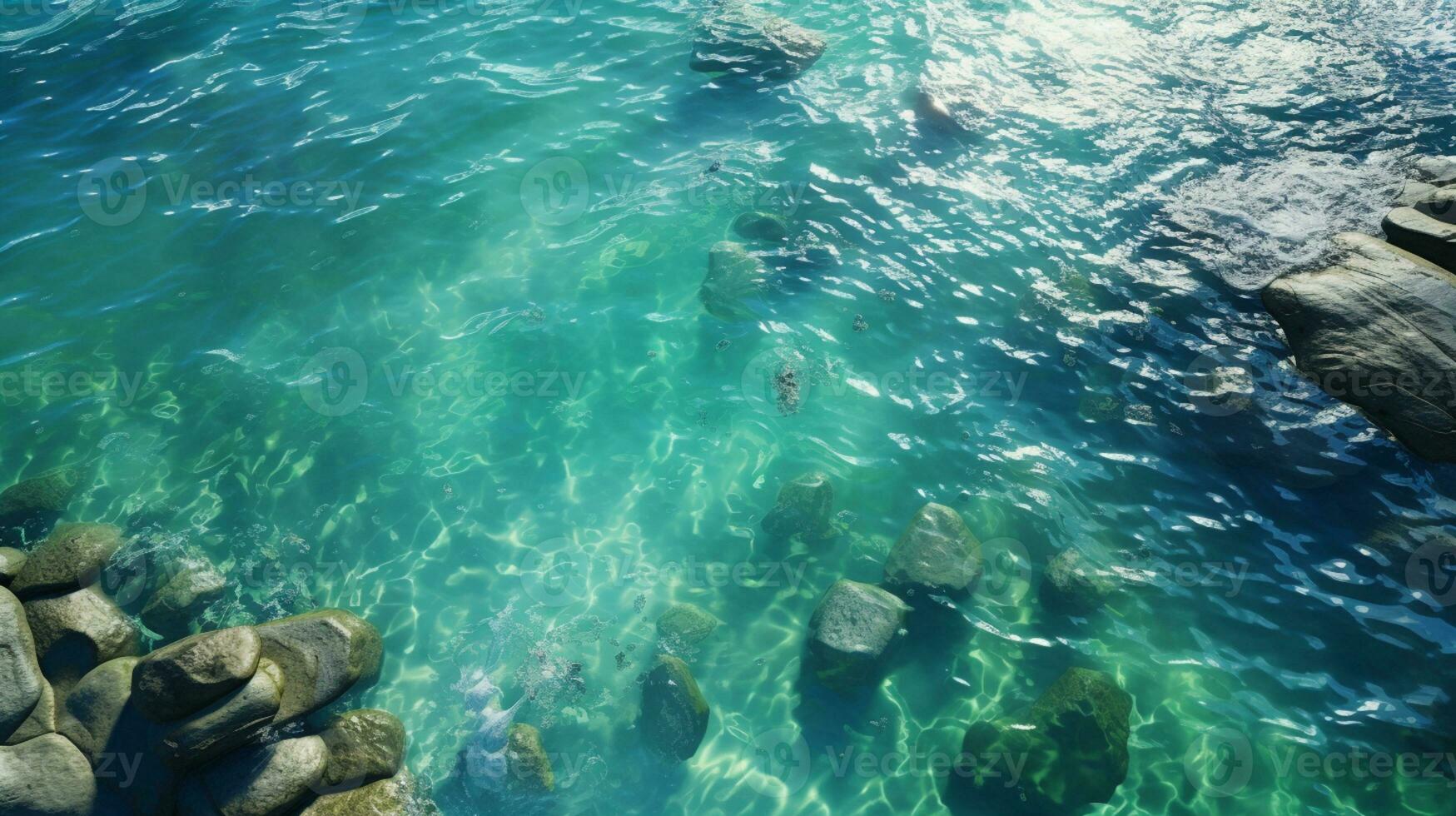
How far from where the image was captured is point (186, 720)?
657cm

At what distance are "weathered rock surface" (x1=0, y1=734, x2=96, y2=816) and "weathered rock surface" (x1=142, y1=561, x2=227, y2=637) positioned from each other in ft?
4.33

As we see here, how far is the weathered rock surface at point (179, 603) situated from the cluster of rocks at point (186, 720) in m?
0.24

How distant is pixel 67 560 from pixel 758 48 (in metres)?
13.2

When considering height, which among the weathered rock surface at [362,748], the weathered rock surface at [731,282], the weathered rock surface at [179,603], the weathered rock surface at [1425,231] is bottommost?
the weathered rock surface at [362,748]

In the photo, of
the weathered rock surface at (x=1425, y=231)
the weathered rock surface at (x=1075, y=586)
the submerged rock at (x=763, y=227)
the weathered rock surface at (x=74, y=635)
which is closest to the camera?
the weathered rock surface at (x=74, y=635)

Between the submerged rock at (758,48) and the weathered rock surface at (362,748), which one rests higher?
the submerged rock at (758,48)

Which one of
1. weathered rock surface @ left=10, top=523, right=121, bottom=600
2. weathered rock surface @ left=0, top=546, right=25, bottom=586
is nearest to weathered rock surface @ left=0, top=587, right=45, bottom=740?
weathered rock surface @ left=10, top=523, right=121, bottom=600

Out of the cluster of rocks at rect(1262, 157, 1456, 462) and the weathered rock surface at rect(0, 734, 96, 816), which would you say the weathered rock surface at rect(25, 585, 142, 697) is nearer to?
the weathered rock surface at rect(0, 734, 96, 816)

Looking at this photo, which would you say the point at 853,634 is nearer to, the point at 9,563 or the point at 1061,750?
the point at 1061,750

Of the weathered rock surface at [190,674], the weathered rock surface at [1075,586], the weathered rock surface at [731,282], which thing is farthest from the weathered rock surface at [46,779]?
the weathered rock surface at [1075,586]

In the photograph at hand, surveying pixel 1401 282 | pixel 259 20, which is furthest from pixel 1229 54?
pixel 259 20

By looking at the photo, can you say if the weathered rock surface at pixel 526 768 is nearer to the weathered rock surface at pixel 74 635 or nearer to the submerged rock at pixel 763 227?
the weathered rock surface at pixel 74 635

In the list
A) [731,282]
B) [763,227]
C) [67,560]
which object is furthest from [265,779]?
[763,227]

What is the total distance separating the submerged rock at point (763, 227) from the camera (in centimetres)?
1137
